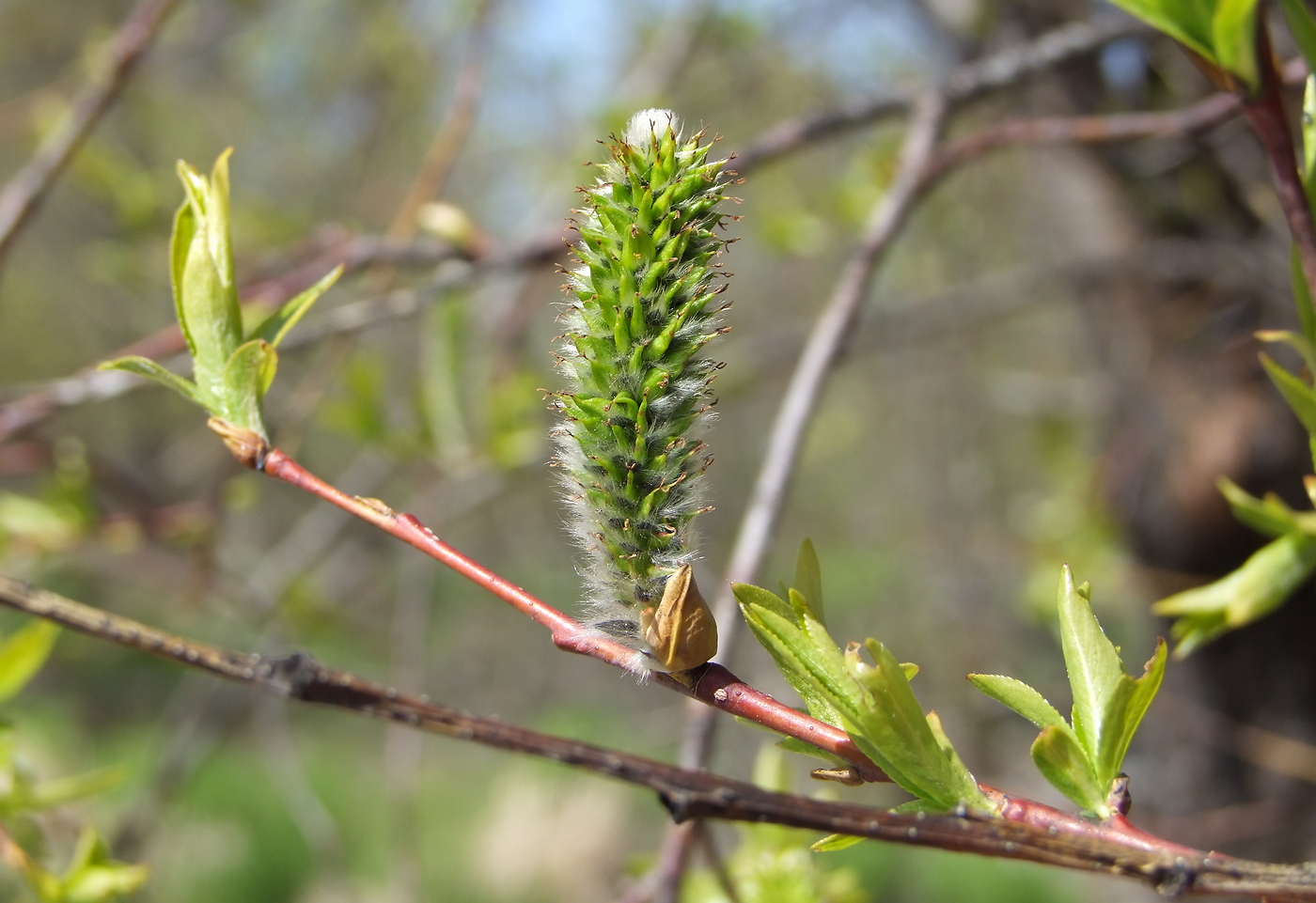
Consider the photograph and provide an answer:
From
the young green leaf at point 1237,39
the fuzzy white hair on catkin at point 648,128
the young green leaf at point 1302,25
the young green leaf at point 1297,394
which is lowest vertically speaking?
the fuzzy white hair on catkin at point 648,128

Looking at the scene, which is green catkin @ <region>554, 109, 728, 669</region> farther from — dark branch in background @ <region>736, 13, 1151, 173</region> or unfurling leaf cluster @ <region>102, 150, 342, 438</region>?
dark branch in background @ <region>736, 13, 1151, 173</region>

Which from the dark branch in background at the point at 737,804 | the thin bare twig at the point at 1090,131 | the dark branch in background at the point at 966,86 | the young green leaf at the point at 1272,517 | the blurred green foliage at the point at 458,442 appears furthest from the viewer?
the blurred green foliage at the point at 458,442

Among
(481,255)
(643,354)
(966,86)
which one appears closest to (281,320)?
(643,354)

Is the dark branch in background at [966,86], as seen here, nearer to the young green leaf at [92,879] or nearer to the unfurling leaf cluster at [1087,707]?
the unfurling leaf cluster at [1087,707]

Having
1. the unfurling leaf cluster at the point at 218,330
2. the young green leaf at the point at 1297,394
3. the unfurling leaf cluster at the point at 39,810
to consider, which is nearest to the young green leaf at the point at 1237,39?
the young green leaf at the point at 1297,394

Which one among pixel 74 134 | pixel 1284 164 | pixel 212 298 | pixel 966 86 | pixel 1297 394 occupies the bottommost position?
pixel 212 298

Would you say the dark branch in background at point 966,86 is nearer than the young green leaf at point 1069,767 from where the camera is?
No

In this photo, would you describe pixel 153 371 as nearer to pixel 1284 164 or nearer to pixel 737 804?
pixel 737 804
